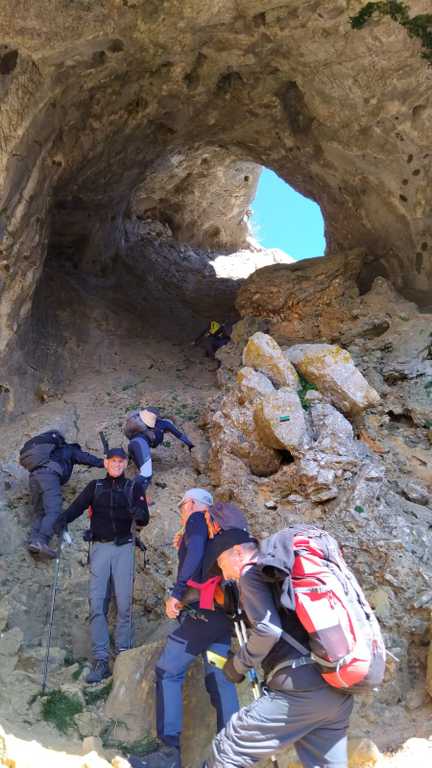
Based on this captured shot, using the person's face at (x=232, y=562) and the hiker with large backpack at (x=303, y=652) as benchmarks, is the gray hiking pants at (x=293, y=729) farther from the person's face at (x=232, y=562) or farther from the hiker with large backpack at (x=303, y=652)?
the person's face at (x=232, y=562)

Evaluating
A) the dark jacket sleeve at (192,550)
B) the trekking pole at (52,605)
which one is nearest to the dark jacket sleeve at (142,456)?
the trekking pole at (52,605)

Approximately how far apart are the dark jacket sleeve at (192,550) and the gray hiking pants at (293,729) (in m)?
0.94

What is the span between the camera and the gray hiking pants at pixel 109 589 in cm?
487

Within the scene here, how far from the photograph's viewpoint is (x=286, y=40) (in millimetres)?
7602

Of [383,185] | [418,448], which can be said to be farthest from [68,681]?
[383,185]

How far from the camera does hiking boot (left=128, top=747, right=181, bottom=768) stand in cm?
361

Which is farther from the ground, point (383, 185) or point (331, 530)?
point (383, 185)

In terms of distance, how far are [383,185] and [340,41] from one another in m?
2.26

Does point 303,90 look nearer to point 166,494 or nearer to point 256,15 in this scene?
point 256,15

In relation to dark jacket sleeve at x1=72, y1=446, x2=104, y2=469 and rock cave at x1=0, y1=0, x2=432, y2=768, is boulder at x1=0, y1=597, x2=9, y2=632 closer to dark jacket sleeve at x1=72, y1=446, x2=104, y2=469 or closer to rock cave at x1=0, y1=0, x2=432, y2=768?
rock cave at x1=0, y1=0, x2=432, y2=768

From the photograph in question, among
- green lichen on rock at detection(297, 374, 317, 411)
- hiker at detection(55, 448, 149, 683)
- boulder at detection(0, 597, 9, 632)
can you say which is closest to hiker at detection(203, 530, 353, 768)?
hiker at detection(55, 448, 149, 683)

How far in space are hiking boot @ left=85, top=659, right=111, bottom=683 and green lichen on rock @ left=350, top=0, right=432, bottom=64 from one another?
7.28 m

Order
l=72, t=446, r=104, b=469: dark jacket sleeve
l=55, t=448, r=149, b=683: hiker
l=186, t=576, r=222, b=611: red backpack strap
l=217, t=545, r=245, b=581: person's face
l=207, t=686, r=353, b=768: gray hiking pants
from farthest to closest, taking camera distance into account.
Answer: l=72, t=446, r=104, b=469: dark jacket sleeve → l=55, t=448, r=149, b=683: hiker → l=186, t=576, r=222, b=611: red backpack strap → l=217, t=545, r=245, b=581: person's face → l=207, t=686, r=353, b=768: gray hiking pants

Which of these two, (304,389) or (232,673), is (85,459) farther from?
(232,673)
